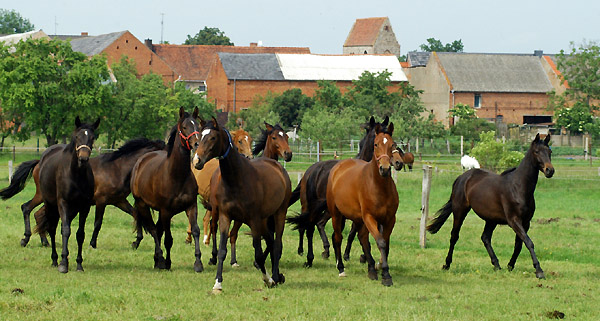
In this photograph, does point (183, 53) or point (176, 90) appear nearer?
point (176, 90)

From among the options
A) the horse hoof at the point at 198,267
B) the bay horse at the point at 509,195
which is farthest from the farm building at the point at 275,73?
the horse hoof at the point at 198,267

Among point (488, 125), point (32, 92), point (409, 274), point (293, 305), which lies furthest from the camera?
point (488, 125)

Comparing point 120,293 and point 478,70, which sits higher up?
point 478,70

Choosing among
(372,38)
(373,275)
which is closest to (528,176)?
(373,275)

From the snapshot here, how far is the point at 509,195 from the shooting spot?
12844 millimetres

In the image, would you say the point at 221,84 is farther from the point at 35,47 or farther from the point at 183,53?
the point at 35,47

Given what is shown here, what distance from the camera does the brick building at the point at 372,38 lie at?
12025 cm

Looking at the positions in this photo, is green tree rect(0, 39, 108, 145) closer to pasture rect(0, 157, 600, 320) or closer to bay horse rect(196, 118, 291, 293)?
pasture rect(0, 157, 600, 320)

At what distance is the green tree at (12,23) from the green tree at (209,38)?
28395mm

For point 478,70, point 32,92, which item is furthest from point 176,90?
point 478,70

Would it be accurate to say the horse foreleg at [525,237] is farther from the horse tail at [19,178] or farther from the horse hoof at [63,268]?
the horse tail at [19,178]

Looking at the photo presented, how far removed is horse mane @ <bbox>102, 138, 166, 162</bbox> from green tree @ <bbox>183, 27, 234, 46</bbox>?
110 meters

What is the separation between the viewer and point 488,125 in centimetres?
6006

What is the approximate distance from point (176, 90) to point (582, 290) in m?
55.9
